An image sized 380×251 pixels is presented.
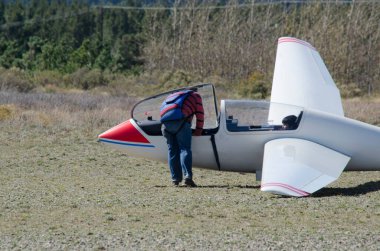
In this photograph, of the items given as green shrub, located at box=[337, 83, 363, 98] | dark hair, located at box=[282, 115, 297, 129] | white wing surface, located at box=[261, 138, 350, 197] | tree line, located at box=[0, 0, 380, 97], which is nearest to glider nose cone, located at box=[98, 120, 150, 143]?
white wing surface, located at box=[261, 138, 350, 197]

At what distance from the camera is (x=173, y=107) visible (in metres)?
12.1

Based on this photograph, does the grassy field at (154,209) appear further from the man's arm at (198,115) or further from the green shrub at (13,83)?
the green shrub at (13,83)

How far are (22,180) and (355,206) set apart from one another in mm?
5264

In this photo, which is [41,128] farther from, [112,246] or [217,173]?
[112,246]

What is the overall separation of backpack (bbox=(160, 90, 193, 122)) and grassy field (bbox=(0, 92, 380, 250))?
1042mm

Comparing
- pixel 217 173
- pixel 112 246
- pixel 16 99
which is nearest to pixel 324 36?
A: pixel 16 99

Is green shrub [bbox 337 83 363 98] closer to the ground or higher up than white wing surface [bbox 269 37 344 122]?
closer to the ground

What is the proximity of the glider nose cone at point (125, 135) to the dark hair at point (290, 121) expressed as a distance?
2.11 metres

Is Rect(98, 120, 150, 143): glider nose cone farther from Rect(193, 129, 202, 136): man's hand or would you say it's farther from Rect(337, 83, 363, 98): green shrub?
Rect(337, 83, 363, 98): green shrub

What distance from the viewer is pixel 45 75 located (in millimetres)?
46656

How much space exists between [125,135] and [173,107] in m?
1.03

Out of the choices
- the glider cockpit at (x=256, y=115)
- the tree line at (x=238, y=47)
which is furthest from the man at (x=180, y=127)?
the tree line at (x=238, y=47)

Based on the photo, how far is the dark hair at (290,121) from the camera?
12.2 m

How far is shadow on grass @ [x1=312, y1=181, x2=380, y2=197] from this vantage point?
11.4 m
